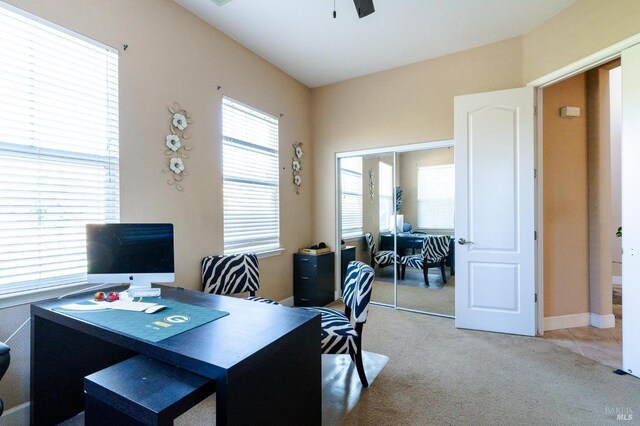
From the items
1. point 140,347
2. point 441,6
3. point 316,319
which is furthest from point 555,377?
point 441,6

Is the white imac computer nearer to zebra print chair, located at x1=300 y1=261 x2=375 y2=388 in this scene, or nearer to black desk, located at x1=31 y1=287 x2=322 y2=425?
black desk, located at x1=31 y1=287 x2=322 y2=425

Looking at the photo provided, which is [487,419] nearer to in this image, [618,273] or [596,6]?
[596,6]

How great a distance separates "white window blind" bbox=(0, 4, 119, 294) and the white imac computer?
1.10 ft

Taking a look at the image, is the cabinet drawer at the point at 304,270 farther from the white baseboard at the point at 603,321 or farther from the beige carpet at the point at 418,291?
the white baseboard at the point at 603,321

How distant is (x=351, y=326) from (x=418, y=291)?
84.8 inches

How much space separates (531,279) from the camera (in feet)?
10.0

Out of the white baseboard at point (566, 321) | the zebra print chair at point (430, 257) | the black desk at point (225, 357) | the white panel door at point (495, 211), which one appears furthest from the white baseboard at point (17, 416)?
the white baseboard at point (566, 321)

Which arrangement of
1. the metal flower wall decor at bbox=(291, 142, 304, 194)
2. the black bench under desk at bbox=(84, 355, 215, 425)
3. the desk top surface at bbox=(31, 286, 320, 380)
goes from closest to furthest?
the black bench under desk at bbox=(84, 355, 215, 425), the desk top surface at bbox=(31, 286, 320, 380), the metal flower wall decor at bbox=(291, 142, 304, 194)

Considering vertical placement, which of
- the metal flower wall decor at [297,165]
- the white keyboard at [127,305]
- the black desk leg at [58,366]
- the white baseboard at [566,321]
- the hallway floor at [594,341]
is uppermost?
the metal flower wall decor at [297,165]

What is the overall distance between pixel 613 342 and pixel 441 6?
3.57 meters

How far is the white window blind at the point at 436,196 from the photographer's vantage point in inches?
151

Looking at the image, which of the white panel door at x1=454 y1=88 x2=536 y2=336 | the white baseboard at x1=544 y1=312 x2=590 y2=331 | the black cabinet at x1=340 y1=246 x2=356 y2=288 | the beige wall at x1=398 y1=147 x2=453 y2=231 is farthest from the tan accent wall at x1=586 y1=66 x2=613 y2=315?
the black cabinet at x1=340 y1=246 x2=356 y2=288

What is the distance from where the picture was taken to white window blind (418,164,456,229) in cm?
383

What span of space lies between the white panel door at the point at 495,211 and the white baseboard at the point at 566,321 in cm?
38
